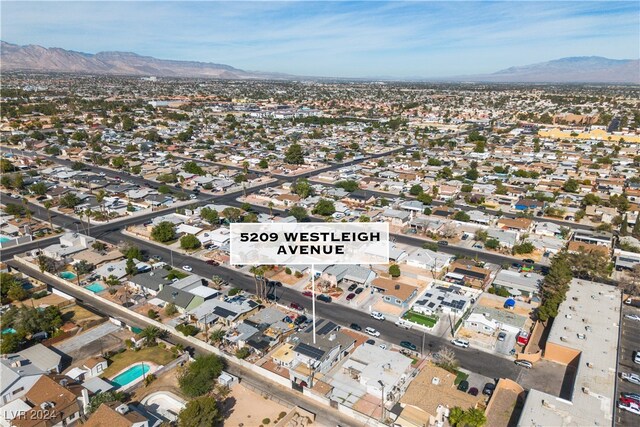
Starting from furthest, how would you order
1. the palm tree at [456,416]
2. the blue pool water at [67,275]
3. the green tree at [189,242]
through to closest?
Answer: the green tree at [189,242]
the blue pool water at [67,275]
the palm tree at [456,416]

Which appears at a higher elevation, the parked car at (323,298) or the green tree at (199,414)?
the green tree at (199,414)

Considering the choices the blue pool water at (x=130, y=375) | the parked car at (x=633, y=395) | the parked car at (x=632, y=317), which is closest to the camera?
the parked car at (x=633, y=395)

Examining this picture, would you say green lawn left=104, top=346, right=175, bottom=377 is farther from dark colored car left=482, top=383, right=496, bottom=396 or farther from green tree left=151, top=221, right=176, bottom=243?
dark colored car left=482, top=383, right=496, bottom=396

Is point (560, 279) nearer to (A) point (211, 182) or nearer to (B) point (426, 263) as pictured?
(B) point (426, 263)

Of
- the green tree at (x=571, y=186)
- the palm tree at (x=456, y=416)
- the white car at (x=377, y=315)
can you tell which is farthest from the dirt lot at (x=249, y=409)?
the green tree at (x=571, y=186)

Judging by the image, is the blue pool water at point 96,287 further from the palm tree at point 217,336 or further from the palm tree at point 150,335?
the palm tree at point 217,336

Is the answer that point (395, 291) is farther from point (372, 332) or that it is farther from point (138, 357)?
point (138, 357)
